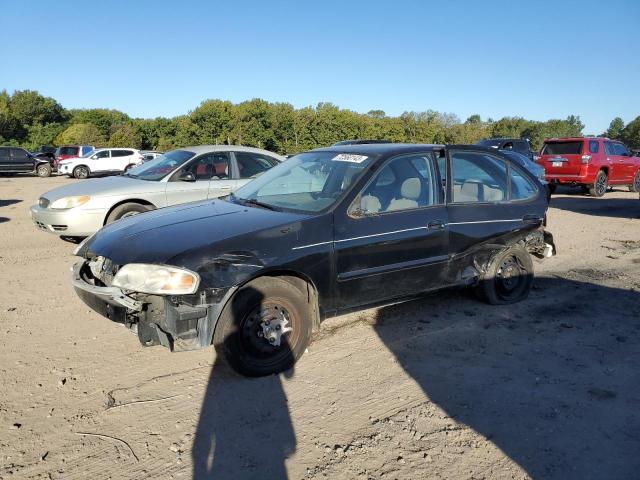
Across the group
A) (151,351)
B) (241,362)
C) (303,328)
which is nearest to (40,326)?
(151,351)

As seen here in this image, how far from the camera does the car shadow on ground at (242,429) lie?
265 centimetres

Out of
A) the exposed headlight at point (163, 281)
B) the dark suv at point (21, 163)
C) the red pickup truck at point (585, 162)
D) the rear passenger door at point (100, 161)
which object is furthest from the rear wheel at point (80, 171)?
the exposed headlight at point (163, 281)

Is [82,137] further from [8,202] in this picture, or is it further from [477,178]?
[477,178]

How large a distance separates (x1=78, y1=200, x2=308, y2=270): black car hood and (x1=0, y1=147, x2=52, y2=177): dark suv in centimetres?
2599

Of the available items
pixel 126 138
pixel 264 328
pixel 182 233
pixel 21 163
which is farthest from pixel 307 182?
pixel 126 138

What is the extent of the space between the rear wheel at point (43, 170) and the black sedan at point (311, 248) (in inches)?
1028

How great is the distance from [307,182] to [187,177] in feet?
11.9

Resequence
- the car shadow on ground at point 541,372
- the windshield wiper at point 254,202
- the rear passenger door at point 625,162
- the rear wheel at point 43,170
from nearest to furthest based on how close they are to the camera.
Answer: the car shadow on ground at point 541,372 → the windshield wiper at point 254,202 → the rear passenger door at point 625,162 → the rear wheel at point 43,170

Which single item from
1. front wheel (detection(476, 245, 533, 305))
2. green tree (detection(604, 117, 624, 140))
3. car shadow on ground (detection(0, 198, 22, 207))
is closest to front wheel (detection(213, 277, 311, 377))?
front wheel (detection(476, 245, 533, 305))

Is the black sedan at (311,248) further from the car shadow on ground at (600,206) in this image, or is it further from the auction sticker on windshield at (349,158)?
the car shadow on ground at (600,206)

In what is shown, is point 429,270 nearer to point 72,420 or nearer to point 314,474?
point 314,474

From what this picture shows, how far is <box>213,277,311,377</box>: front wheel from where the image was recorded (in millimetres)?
3424

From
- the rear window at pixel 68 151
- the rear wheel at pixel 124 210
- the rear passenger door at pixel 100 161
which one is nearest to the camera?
the rear wheel at pixel 124 210

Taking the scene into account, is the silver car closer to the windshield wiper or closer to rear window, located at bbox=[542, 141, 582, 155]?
the windshield wiper
